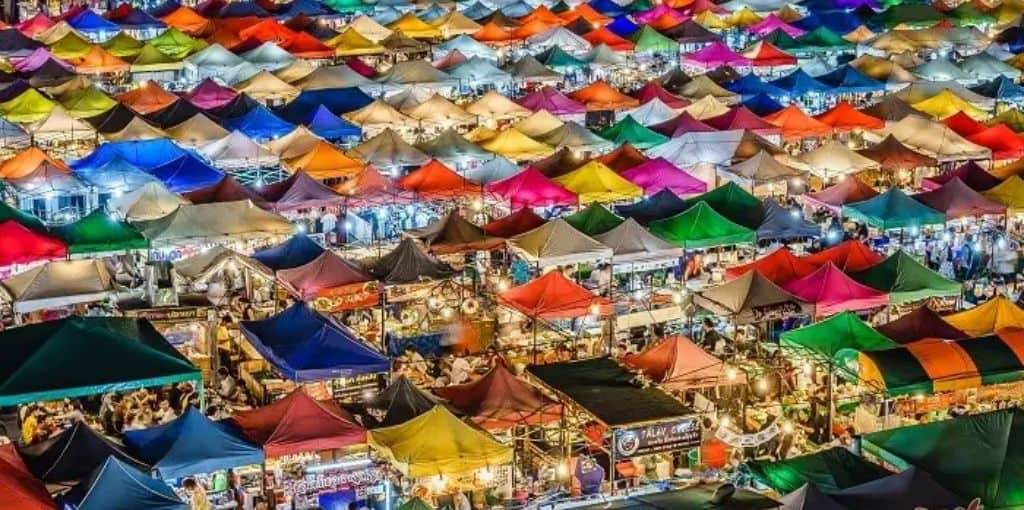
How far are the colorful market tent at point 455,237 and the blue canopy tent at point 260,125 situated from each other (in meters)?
6.43

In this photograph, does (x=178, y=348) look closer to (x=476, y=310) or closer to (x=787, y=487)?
(x=476, y=310)

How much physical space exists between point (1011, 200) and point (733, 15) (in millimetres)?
16787

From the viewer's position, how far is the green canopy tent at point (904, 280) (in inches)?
653

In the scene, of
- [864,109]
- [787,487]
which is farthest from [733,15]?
[787,487]

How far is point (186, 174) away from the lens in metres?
20.9

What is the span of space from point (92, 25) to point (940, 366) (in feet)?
79.4

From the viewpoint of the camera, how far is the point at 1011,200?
2003 centimetres

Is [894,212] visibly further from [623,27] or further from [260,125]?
[623,27]

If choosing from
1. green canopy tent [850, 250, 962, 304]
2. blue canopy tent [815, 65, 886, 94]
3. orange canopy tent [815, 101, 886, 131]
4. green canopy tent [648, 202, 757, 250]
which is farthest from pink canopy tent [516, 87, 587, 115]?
green canopy tent [850, 250, 962, 304]

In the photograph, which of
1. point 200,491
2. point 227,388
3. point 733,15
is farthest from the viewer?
point 733,15

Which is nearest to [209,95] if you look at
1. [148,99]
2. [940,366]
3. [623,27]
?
[148,99]

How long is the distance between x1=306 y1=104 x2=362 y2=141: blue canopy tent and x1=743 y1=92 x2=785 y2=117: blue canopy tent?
263 inches

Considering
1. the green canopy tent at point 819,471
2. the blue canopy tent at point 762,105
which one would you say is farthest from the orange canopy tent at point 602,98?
the green canopy tent at point 819,471

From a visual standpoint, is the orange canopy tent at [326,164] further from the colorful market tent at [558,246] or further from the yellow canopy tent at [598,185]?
the colorful market tent at [558,246]
